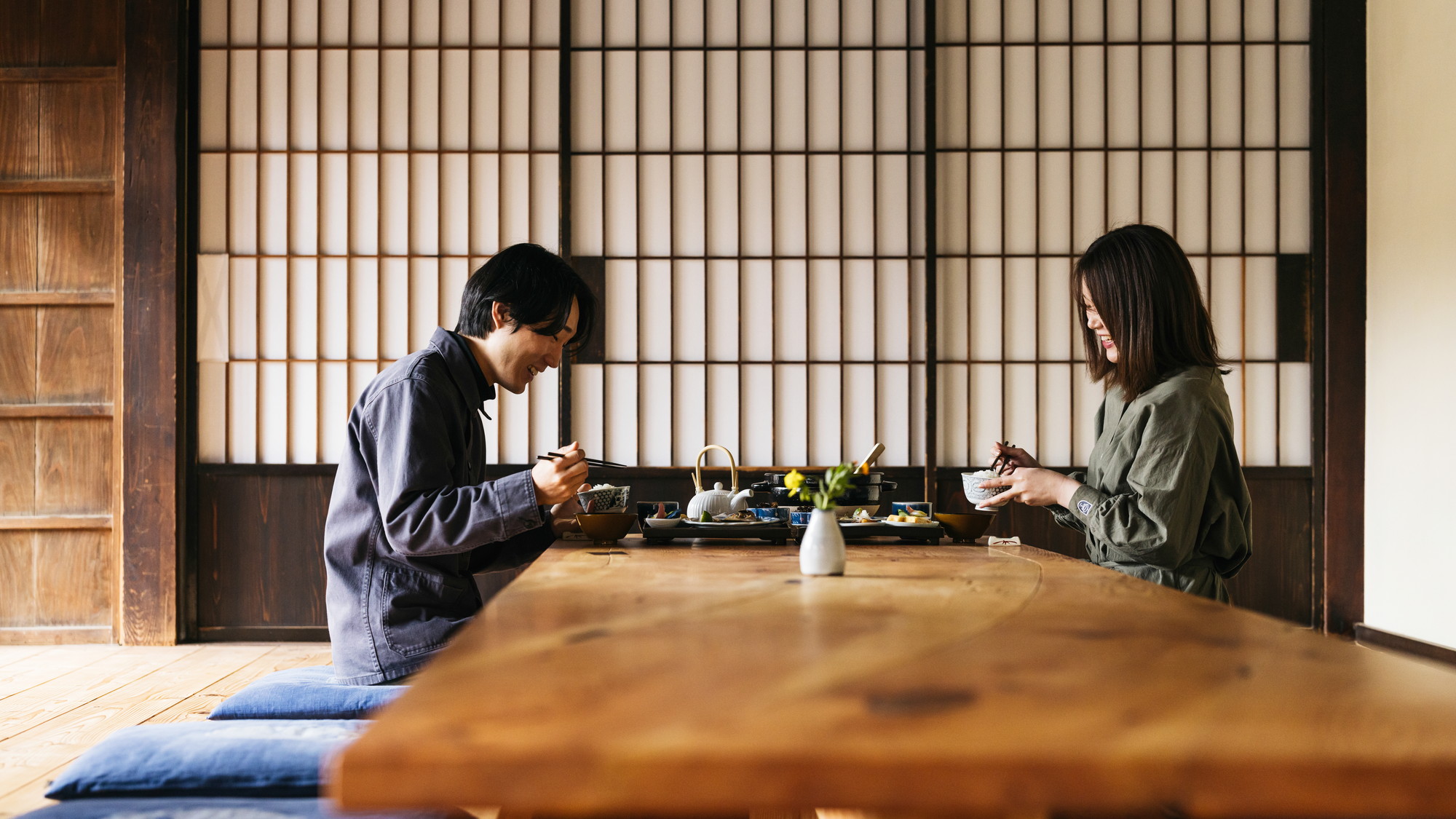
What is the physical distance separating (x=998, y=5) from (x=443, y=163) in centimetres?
260

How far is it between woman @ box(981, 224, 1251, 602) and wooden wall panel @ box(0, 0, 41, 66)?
4.59m

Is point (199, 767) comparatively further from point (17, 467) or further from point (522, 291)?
point (17, 467)

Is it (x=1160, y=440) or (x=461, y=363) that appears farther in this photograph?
(x=461, y=363)

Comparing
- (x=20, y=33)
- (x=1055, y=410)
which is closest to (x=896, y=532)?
(x=1055, y=410)

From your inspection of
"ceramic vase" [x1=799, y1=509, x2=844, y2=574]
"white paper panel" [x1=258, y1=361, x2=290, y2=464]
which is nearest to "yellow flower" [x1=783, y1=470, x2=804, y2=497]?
"ceramic vase" [x1=799, y1=509, x2=844, y2=574]

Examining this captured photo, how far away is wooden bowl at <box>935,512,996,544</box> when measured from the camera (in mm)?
2076

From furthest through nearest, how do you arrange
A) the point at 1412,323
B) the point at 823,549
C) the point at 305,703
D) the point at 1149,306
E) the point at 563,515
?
the point at 1412,323, the point at 563,515, the point at 1149,306, the point at 305,703, the point at 823,549

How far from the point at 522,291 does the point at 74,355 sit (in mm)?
3249

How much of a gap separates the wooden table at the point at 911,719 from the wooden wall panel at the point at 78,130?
4.11 meters

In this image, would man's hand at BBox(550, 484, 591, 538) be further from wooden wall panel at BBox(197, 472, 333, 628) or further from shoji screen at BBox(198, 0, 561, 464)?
wooden wall panel at BBox(197, 472, 333, 628)

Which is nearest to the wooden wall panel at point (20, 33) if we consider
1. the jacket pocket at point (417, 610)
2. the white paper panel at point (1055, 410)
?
the jacket pocket at point (417, 610)

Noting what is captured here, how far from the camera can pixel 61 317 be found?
4.00 m

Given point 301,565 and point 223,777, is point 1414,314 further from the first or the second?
point 301,565

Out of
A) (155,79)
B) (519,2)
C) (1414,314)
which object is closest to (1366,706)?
(1414,314)
